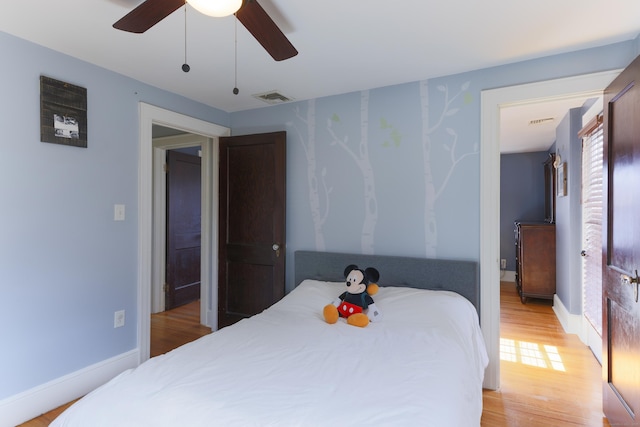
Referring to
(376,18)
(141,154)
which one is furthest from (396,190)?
(141,154)

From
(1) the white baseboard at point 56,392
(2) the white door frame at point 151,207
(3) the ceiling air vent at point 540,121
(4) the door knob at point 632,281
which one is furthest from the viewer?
(3) the ceiling air vent at point 540,121

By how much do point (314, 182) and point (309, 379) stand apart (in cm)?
203

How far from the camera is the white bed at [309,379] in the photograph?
116cm

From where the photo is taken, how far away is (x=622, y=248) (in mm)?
1849

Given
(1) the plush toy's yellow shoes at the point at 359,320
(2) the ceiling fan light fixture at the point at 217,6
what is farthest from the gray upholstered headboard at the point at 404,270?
(2) the ceiling fan light fixture at the point at 217,6

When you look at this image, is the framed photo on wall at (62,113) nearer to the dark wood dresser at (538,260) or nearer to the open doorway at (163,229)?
the open doorway at (163,229)

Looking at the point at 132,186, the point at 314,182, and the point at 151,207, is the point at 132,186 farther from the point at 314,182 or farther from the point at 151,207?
the point at 314,182

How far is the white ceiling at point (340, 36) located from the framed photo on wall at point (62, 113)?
25 centimetres

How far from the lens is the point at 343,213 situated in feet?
9.98

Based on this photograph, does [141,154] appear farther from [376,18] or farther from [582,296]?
[582,296]

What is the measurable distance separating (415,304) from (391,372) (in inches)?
32.8

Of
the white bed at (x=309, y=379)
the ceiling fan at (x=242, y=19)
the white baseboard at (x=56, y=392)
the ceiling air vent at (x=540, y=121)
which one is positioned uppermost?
the ceiling air vent at (x=540, y=121)

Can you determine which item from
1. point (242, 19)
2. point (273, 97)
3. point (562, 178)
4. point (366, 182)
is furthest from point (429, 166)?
point (562, 178)

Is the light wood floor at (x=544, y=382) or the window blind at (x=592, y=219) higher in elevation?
the window blind at (x=592, y=219)
